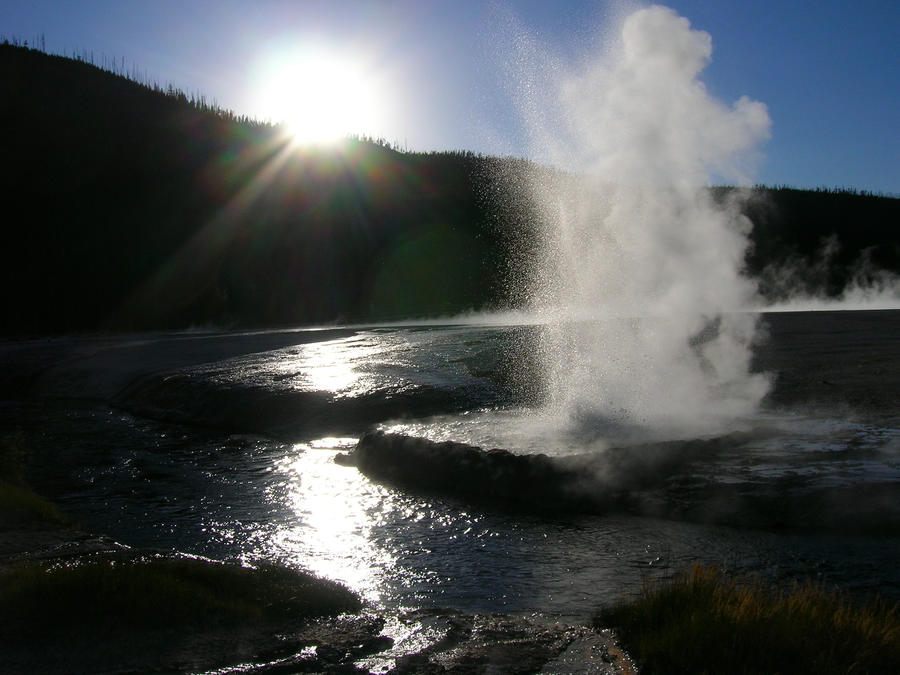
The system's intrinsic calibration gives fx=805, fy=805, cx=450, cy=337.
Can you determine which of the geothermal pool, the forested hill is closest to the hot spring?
the geothermal pool

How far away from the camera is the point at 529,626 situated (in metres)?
3.97

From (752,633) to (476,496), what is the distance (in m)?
3.55

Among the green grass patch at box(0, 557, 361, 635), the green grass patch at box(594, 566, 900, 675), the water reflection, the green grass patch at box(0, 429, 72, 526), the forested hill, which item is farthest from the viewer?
the forested hill

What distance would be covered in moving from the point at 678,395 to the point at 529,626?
5.64m

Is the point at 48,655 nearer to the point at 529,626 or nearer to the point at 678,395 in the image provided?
the point at 529,626

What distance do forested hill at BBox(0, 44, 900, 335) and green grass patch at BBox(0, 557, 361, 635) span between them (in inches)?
1034

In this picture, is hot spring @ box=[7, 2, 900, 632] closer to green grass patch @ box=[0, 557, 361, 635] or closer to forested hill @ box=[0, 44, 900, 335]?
green grass patch @ box=[0, 557, 361, 635]

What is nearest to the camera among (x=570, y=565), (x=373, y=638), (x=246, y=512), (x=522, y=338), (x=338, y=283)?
(x=373, y=638)


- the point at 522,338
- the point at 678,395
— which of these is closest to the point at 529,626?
the point at 678,395

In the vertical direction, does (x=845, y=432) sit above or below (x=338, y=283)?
below

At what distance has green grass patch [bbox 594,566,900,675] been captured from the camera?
320cm

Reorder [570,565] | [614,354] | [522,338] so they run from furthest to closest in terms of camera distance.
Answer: [522,338] < [614,354] < [570,565]

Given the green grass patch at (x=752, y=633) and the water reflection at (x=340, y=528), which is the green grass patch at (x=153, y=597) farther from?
the green grass patch at (x=752, y=633)

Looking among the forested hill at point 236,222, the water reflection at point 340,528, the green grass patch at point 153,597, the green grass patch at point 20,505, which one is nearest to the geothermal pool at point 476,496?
the water reflection at point 340,528
